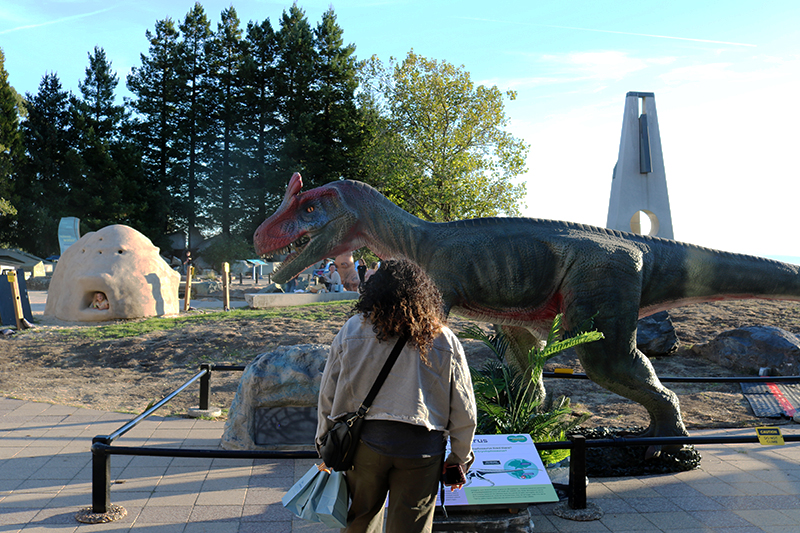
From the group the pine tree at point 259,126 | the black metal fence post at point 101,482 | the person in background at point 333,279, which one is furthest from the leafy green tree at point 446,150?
the black metal fence post at point 101,482

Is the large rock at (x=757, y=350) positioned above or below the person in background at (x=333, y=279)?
below

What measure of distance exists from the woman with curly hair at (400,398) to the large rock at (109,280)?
38.4ft

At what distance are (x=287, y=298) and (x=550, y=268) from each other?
12.3m

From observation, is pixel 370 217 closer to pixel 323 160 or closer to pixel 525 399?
pixel 525 399

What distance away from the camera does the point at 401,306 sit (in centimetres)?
205

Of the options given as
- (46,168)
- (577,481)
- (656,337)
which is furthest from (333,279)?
(46,168)

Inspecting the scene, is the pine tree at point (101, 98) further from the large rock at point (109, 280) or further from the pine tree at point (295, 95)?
the large rock at point (109, 280)

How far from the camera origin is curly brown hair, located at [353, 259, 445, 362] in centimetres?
206

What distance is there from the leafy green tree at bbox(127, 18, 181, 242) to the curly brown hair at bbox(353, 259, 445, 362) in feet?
108

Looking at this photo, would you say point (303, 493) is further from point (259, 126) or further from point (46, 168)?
point (46, 168)

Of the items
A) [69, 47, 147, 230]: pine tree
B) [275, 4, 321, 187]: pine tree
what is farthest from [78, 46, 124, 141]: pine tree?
[275, 4, 321, 187]: pine tree

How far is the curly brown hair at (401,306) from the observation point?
2.06 meters

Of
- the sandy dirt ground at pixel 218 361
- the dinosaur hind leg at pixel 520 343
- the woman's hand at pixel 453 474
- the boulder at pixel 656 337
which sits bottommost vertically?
the sandy dirt ground at pixel 218 361

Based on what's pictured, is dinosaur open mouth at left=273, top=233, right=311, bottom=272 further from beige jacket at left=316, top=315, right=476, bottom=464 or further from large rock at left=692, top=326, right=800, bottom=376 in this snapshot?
large rock at left=692, top=326, right=800, bottom=376
